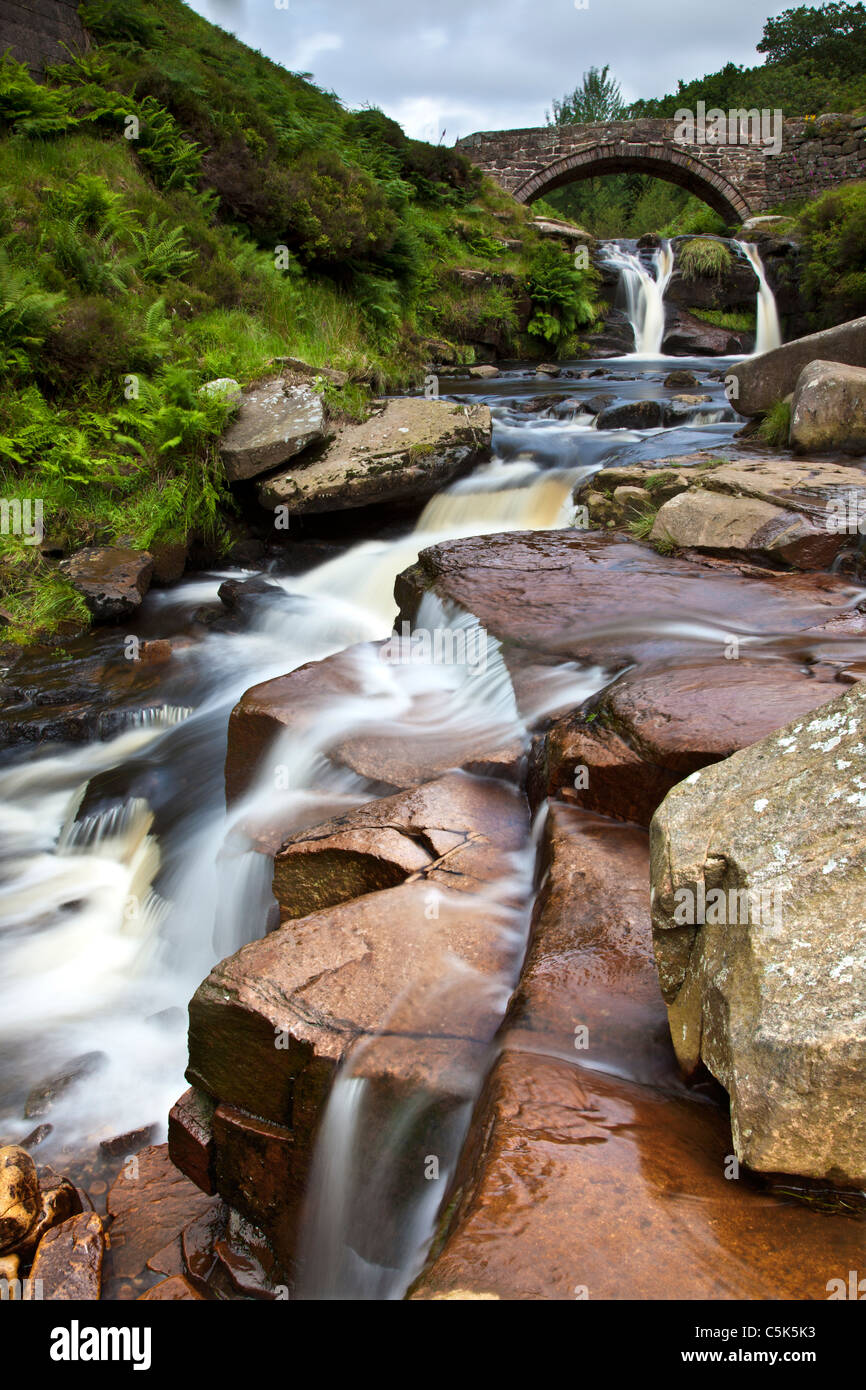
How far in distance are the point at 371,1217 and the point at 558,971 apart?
0.92 meters

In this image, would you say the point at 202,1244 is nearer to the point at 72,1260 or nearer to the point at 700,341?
the point at 72,1260

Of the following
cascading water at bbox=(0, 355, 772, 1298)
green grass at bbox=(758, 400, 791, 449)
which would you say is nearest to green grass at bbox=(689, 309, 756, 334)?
green grass at bbox=(758, 400, 791, 449)

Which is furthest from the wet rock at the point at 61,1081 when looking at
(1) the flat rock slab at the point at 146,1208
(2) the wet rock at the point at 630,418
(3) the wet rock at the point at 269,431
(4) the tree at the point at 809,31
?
(4) the tree at the point at 809,31

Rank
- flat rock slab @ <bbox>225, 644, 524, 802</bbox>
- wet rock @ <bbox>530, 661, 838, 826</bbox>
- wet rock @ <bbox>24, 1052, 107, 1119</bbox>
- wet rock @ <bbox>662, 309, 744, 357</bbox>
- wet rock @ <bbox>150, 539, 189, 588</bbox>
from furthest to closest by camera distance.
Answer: wet rock @ <bbox>662, 309, 744, 357</bbox>
wet rock @ <bbox>150, 539, 189, 588</bbox>
flat rock slab @ <bbox>225, 644, 524, 802</bbox>
wet rock @ <bbox>24, 1052, 107, 1119</bbox>
wet rock @ <bbox>530, 661, 838, 826</bbox>

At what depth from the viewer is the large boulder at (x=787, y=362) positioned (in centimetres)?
834

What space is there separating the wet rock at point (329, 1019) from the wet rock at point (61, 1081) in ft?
4.31

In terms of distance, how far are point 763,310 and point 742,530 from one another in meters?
15.8

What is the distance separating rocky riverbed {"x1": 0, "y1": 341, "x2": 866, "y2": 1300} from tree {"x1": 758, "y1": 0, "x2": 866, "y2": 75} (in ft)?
154

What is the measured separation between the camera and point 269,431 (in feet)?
28.3

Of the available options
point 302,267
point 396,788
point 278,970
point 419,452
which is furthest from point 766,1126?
point 302,267

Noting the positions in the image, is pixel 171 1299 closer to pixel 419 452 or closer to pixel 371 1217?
pixel 371 1217

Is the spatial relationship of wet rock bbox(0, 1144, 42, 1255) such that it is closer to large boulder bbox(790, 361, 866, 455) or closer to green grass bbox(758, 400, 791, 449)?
large boulder bbox(790, 361, 866, 455)

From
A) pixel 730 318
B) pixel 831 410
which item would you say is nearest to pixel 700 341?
pixel 730 318

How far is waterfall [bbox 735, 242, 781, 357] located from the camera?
18.3 metres
